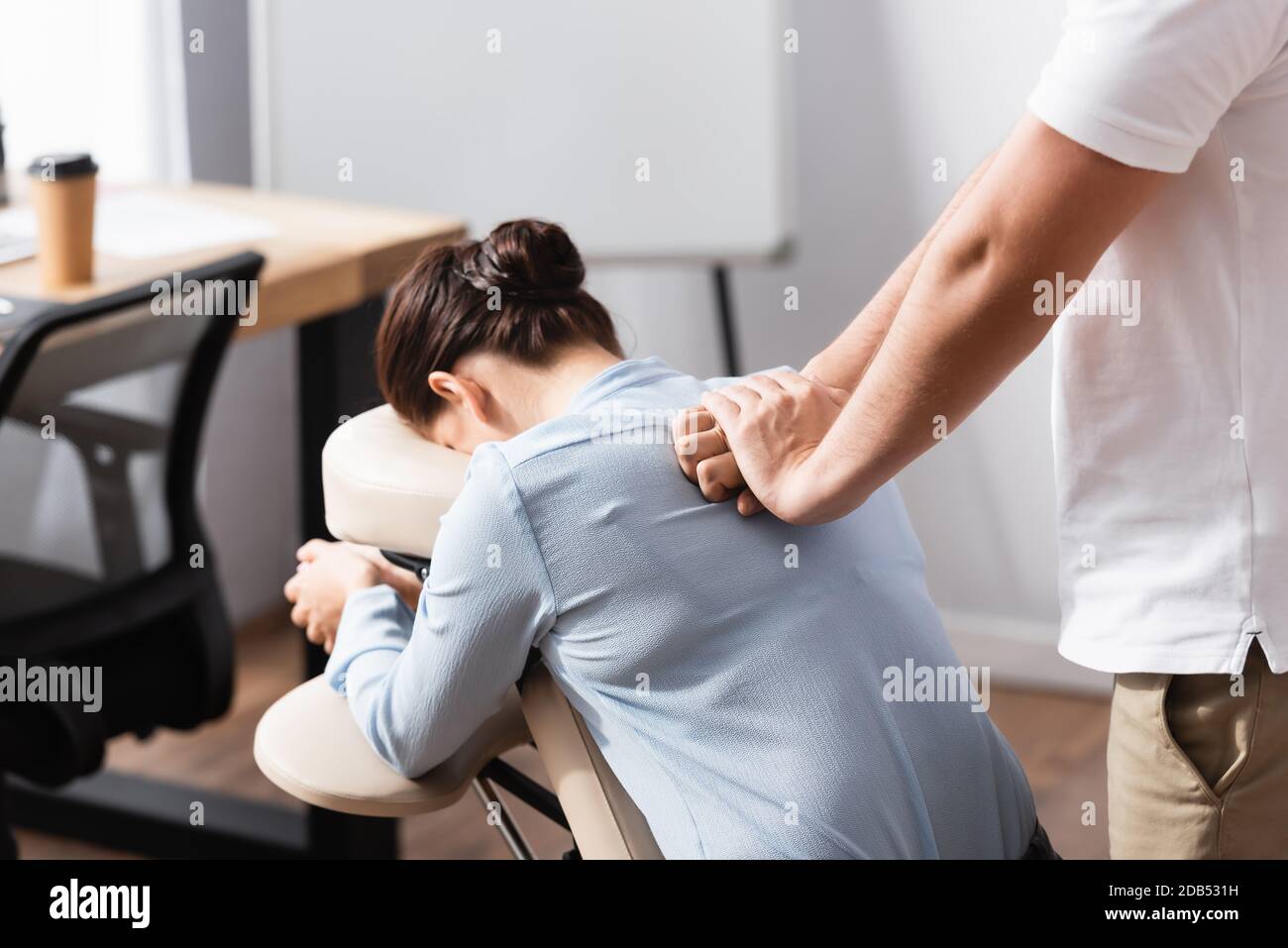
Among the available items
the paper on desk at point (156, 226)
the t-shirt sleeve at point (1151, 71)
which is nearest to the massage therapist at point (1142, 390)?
the t-shirt sleeve at point (1151, 71)

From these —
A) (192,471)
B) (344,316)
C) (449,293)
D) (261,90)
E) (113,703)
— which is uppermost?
(261,90)

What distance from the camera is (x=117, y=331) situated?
1650 millimetres

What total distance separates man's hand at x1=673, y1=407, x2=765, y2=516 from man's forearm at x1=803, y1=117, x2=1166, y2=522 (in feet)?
0.19

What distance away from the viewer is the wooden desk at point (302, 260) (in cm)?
191

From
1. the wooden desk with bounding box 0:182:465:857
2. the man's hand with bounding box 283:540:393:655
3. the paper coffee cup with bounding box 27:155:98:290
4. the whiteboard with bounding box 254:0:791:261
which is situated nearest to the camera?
the man's hand with bounding box 283:540:393:655

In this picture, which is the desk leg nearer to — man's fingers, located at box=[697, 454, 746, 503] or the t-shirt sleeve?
man's fingers, located at box=[697, 454, 746, 503]

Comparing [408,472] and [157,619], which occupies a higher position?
[408,472]

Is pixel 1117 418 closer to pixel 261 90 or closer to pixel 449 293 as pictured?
pixel 449 293

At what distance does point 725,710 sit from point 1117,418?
30 cm

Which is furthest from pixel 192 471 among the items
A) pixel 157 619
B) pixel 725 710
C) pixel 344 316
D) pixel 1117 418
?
pixel 1117 418

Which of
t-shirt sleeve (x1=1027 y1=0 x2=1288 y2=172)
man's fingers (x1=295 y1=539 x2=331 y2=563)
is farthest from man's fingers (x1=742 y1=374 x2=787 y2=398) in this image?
man's fingers (x1=295 y1=539 x2=331 y2=563)

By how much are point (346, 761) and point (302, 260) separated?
1.12m

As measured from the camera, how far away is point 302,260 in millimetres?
2016

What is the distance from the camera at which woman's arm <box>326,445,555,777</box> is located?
93cm
